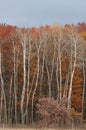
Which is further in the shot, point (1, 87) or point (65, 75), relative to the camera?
point (65, 75)

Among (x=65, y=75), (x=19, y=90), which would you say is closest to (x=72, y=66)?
(x=65, y=75)

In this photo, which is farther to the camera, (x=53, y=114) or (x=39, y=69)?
(x=39, y=69)

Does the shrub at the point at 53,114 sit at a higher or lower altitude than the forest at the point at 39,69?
lower

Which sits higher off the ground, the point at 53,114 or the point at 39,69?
the point at 39,69

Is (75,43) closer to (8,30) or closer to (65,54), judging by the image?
(65,54)

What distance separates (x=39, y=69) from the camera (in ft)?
202

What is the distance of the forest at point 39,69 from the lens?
193 ft

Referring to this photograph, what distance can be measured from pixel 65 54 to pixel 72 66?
238cm

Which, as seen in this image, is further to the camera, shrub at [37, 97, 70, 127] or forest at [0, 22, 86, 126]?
forest at [0, 22, 86, 126]

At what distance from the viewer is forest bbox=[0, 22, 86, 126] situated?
193ft

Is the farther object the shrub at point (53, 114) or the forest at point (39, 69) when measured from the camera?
the forest at point (39, 69)

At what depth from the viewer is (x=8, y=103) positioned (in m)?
60.8

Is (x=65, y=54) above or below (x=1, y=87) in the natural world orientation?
above

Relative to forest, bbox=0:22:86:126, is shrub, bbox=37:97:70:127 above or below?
below
